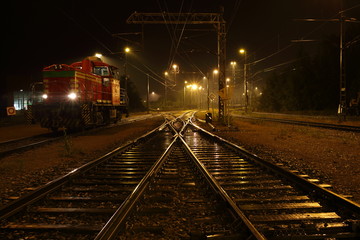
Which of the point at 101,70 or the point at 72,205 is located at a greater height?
the point at 101,70

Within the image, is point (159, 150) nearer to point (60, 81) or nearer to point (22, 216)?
point (22, 216)

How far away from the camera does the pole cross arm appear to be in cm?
2184

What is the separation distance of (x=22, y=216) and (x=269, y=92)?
60503mm

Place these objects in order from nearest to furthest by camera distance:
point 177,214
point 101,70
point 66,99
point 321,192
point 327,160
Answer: point 177,214 < point 321,192 < point 327,160 < point 66,99 < point 101,70

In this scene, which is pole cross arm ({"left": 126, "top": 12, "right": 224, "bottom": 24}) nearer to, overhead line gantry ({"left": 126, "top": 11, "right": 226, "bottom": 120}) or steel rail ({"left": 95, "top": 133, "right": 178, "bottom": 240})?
overhead line gantry ({"left": 126, "top": 11, "right": 226, "bottom": 120})

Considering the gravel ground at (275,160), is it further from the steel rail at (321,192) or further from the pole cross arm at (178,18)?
the pole cross arm at (178,18)

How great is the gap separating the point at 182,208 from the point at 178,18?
19.7 m

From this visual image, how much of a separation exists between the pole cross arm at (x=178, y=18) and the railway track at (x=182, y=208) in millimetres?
17433

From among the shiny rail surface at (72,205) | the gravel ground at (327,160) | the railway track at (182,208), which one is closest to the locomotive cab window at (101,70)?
the gravel ground at (327,160)

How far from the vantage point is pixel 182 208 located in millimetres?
4324

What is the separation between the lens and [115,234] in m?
3.30

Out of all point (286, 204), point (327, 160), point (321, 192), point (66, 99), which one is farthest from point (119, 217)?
point (66, 99)

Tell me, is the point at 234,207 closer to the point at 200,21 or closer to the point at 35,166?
the point at 35,166

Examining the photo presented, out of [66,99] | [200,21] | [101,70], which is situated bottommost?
[66,99]
